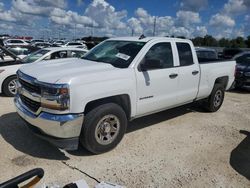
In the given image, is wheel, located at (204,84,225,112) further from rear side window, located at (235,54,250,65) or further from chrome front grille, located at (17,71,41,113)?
rear side window, located at (235,54,250,65)

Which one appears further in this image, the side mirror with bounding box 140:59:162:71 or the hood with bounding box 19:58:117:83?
the side mirror with bounding box 140:59:162:71

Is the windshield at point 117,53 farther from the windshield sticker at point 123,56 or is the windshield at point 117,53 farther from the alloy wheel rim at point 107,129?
the alloy wheel rim at point 107,129

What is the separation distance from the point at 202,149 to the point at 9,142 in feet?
11.3

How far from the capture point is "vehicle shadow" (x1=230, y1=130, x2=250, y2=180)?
3993 millimetres

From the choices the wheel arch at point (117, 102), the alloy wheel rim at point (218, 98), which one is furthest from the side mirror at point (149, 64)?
the alloy wheel rim at point (218, 98)

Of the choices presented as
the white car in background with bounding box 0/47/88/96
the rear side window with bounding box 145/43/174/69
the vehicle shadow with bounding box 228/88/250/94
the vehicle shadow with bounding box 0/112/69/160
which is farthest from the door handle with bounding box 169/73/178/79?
the vehicle shadow with bounding box 228/88/250/94

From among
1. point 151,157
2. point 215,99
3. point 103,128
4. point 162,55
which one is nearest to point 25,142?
point 103,128

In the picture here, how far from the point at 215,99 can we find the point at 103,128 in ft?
12.9

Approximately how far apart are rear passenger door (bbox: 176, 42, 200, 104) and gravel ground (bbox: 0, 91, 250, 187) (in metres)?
0.71

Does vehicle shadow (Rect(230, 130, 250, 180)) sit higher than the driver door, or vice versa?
the driver door

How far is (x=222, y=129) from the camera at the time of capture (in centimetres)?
576

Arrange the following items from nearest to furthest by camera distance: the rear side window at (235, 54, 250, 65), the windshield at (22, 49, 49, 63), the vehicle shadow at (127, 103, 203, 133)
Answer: the vehicle shadow at (127, 103, 203, 133), the windshield at (22, 49, 49, 63), the rear side window at (235, 54, 250, 65)

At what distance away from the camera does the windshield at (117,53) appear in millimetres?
4539

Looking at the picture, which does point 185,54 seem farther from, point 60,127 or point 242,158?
point 60,127
